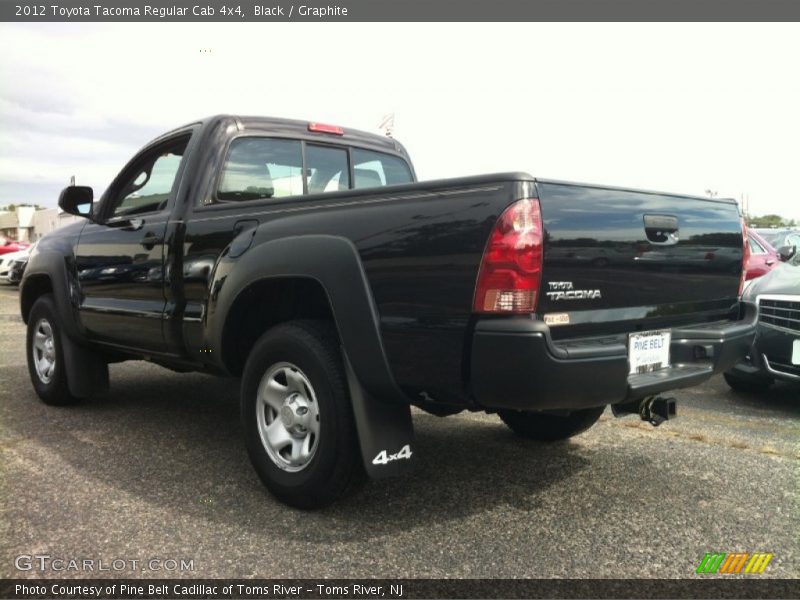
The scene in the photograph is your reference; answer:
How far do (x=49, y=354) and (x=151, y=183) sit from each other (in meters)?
1.73

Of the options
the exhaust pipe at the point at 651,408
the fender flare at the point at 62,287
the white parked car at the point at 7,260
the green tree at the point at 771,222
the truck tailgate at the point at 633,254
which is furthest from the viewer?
the green tree at the point at 771,222

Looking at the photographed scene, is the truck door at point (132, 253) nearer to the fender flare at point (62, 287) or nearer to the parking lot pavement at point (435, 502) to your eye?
the fender flare at point (62, 287)

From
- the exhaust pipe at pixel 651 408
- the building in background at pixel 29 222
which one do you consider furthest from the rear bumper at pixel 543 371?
the building in background at pixel 29 222

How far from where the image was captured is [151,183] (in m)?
4.44

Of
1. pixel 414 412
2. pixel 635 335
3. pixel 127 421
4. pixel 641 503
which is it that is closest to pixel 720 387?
pixel 414 412

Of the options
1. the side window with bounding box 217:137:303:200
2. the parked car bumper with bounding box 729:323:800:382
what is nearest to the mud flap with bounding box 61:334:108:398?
the side window with bounding box 217:137:303:200

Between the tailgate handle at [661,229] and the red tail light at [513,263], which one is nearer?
the red tail light at [513,263]

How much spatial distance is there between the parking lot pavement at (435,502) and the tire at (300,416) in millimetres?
167

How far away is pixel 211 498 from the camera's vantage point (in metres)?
3.27

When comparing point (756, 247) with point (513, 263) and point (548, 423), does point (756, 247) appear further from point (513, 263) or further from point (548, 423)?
point (513, 263)

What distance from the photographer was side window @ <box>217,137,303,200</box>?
395cm

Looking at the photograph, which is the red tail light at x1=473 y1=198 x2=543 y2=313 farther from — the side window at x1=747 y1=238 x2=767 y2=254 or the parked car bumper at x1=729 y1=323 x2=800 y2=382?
the side window at x1=747 y1=238 x2=767 y2=254

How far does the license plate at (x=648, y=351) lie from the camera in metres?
2.81

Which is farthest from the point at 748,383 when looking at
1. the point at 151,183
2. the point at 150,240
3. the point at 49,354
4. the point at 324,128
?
the point at 49,354
